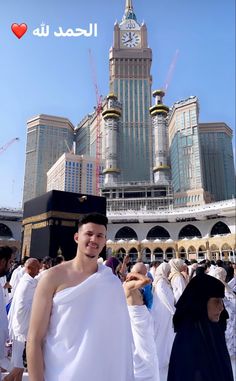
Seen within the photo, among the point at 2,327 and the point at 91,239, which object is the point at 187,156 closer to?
the point at 2,327

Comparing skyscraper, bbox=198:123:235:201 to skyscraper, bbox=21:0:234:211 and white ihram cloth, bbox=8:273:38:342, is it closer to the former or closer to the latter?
skyscraper, bbox=21:0:234:211

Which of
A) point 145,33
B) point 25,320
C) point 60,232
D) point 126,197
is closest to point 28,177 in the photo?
point 126,197

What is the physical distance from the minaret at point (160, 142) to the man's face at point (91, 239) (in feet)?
173

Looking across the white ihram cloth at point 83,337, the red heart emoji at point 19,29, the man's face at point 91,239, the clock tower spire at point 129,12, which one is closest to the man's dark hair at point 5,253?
the man's face at point 91,239

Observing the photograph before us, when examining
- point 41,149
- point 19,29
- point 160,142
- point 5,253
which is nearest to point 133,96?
point 160,142

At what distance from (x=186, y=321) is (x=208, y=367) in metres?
0.25

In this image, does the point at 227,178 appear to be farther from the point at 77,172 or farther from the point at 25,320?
the point at 25,320

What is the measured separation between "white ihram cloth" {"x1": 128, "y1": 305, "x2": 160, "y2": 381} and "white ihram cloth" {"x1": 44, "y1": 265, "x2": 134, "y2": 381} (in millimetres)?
1856

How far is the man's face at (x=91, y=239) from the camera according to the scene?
5.24 ft

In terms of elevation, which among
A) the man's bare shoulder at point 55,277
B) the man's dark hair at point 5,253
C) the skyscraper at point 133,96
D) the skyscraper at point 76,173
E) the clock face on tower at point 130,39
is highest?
the clock face on tower at point 130,39

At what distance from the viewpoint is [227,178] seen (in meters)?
68.9

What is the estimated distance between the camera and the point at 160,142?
57.8m

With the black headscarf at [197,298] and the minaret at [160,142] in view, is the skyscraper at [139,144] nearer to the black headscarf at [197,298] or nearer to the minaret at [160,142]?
the minaret at [160,142]

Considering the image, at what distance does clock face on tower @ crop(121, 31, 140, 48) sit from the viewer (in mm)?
73338
